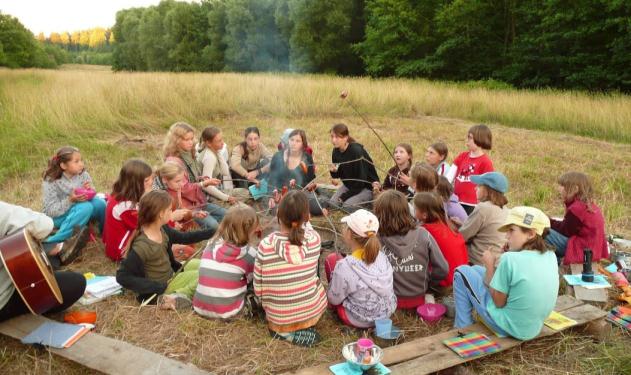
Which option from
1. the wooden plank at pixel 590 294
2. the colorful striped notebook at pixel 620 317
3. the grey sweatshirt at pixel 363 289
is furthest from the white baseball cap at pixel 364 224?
the colorful striped notebook at pixel 620 317

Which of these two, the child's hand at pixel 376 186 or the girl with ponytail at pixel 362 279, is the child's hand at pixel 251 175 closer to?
the child's hand at pixel 376 186

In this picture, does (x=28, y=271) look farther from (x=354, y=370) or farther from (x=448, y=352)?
(x=448, y=352)

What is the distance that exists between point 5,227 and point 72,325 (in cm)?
72

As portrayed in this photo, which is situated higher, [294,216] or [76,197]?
[294,216]

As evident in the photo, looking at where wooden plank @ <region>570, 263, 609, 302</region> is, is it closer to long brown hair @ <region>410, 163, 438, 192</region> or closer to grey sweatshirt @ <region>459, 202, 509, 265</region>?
grey sweatshirt @ <region>459, 202, 509, 265</region>

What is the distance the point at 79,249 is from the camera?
4.36 meters

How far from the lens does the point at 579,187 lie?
399cm

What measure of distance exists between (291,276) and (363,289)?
0.50 meters

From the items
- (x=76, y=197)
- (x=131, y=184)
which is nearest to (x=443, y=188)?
(x=131, y=184)

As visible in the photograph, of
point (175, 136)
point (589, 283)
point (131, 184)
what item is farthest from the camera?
point (175, 136)

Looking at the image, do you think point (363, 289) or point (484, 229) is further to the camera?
point (484, 229)

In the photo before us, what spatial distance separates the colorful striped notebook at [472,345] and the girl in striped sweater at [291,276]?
2.79 ft

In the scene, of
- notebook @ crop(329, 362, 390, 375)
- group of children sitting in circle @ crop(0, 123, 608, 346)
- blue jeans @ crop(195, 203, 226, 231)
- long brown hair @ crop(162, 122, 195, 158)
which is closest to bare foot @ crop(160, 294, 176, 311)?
group of children sitting in circle @ crop(0, 123, 608, 346)

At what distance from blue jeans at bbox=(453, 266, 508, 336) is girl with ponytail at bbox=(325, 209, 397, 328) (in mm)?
430
